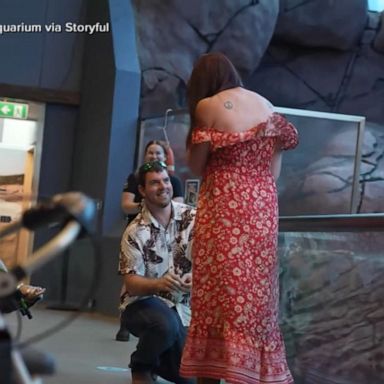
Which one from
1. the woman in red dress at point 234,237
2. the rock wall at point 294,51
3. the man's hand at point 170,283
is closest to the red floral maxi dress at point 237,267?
the woman in red dress at point 234,237

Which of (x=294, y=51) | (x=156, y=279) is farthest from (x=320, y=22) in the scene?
(x=156, y=279)

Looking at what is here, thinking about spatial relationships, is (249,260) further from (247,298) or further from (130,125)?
(130,125)

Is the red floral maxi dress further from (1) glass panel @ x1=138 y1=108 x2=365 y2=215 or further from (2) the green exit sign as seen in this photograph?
(2) the green exit sign

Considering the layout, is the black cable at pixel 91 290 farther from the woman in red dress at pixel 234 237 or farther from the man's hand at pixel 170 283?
the man's hand at pixel 170 283

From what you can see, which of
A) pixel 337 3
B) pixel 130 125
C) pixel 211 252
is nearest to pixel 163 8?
pixel 130 125

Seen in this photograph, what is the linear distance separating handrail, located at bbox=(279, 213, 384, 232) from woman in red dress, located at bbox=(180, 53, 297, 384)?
525 mm

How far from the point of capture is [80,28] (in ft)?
28.4

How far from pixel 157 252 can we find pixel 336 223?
28.6 inches

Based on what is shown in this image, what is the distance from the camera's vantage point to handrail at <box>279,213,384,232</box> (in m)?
2.91

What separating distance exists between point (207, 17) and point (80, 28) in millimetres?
1837

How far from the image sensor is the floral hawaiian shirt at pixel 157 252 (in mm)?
3102

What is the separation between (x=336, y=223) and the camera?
318 centimetres

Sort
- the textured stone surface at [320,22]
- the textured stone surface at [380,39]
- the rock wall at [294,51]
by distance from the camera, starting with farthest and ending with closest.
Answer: the textured stone surface at [380,39], the textured stone surface at [320,22], the rock wall at [294,51]

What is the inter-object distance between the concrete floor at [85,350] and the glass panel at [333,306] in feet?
2.29
